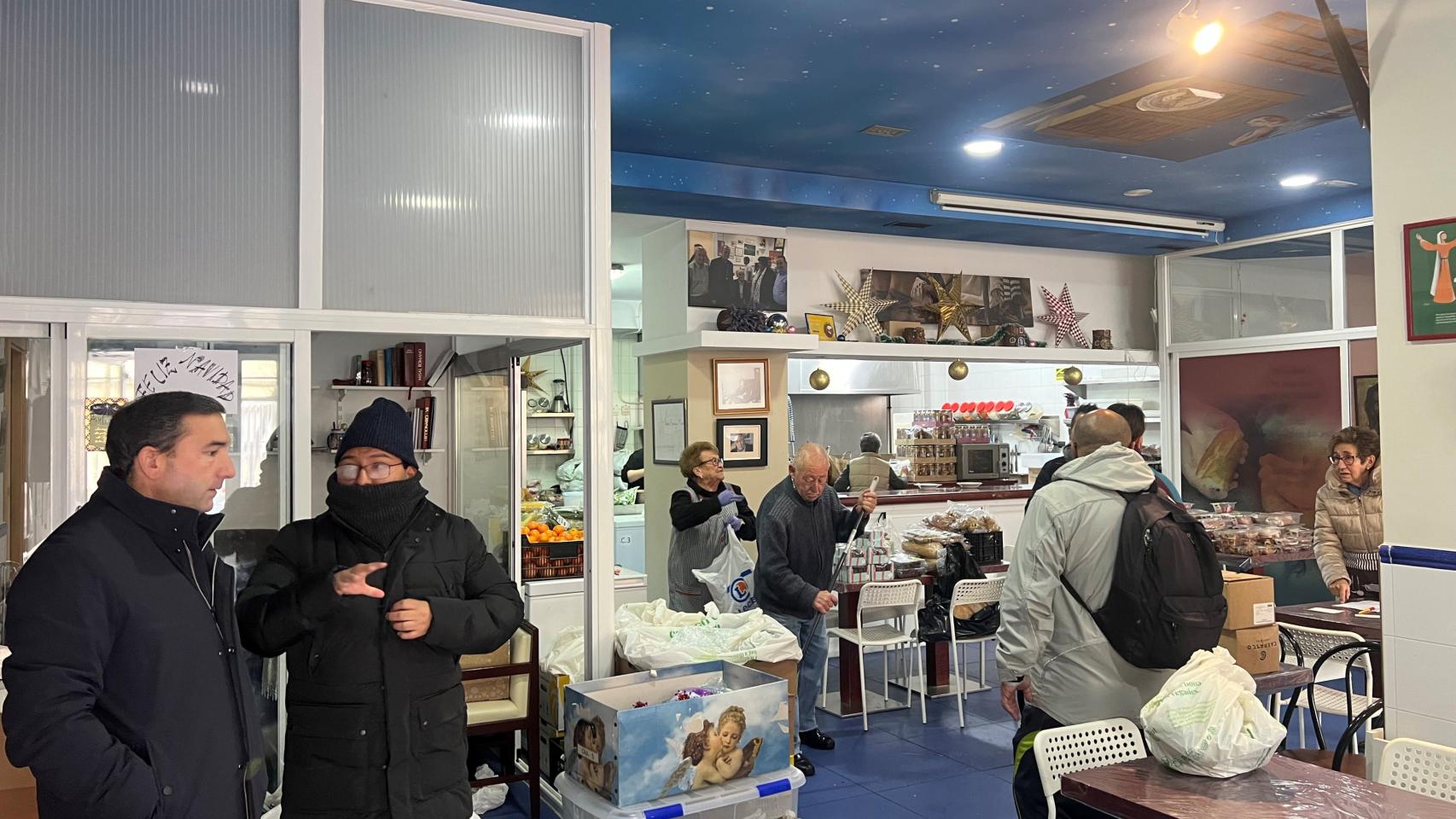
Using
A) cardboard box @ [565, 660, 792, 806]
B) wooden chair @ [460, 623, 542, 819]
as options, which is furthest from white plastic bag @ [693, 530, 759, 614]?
cardboard box @ [565, 660, 792, 806]

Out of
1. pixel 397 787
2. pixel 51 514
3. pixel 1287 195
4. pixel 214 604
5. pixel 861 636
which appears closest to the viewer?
pixel 214 604

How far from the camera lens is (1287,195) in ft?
25.6

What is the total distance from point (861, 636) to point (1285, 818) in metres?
3.62

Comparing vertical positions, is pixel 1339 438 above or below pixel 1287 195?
below

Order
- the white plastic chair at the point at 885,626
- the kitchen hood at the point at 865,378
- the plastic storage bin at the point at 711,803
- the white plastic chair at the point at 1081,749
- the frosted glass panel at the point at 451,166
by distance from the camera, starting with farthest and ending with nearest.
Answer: the kitchen hood at the point at 865,378
the white plastic chair at the point at 885,626
the frosted glass panel at the point at 451,166
the plastic storage bin at the point at 711,803
the white plastic chair at the point at 1081,749

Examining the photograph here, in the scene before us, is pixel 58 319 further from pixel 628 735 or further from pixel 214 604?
pixel 628 735

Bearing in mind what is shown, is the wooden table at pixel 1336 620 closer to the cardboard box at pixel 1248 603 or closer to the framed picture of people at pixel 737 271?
the cardboard box at pixel 1248 603

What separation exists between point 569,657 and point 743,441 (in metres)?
3.13

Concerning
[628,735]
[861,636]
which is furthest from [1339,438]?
[628,735]

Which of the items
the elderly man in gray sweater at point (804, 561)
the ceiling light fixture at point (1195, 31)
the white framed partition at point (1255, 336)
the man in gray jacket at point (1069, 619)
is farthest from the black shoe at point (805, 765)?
the white framed partition at point (1255, 336)

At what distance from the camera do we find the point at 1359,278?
7984 millimetres

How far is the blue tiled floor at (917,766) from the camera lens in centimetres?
457

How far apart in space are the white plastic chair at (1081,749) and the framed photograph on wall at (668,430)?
4.31 m

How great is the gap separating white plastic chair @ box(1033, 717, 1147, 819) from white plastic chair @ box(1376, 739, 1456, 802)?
63 centimetres
